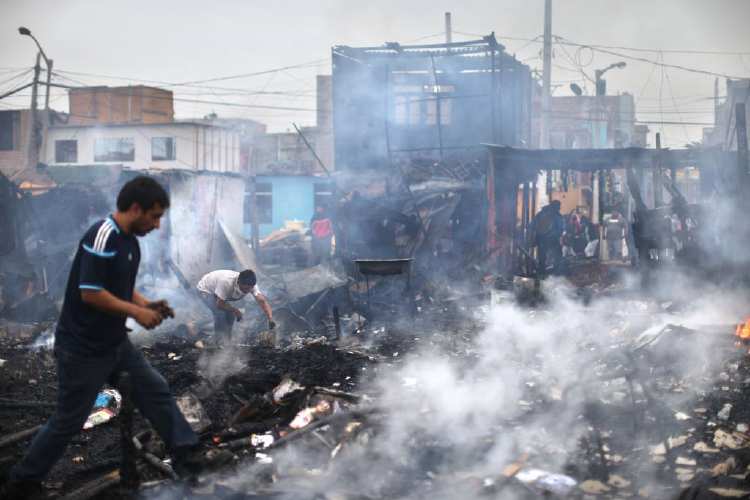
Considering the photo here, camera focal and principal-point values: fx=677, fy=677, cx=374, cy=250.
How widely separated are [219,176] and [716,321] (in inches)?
438

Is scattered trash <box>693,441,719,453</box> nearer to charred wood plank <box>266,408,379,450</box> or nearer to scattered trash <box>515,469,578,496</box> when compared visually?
scattered trash <box>515,469,578,496</box>

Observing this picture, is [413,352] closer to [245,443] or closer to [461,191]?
[245,443]

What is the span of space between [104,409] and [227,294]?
2.73 m

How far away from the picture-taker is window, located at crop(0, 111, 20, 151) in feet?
114

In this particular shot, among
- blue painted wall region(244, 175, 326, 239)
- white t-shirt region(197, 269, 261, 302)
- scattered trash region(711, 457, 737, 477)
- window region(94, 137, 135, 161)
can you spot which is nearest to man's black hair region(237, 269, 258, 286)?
white t-shirt region(197, 269, 261, 302)

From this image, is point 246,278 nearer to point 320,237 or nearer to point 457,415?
point 457,415

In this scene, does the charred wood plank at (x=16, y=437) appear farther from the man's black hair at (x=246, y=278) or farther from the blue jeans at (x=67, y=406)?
the man's black hair at (x=246, y=278)

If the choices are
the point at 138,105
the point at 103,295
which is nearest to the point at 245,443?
the point at 103,295

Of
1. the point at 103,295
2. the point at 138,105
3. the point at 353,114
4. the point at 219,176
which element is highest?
the point at 138,105

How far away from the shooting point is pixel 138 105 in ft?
112

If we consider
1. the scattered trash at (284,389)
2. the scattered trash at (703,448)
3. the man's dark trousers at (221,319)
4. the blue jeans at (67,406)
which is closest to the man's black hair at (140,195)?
the blue jeans at (67,406)

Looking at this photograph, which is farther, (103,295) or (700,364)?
(700,364)

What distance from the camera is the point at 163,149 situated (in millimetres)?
32750

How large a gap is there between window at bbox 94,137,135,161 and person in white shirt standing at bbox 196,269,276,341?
26.1 m
